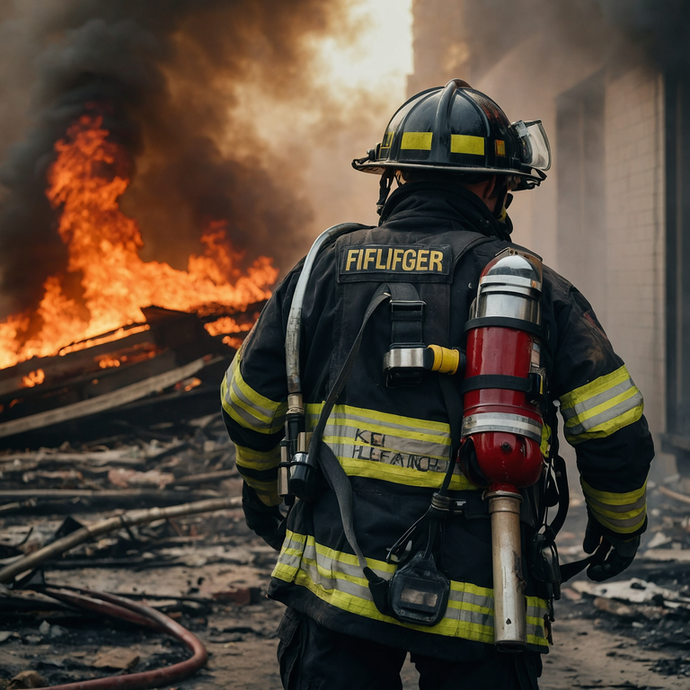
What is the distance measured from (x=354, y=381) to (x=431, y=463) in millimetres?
278

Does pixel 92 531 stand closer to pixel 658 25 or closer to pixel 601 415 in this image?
Result: pixel 601 415

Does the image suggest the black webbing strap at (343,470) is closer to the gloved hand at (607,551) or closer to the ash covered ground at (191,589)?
the gloved hand at (607,551)

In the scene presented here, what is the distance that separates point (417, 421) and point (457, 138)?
0.81 meters

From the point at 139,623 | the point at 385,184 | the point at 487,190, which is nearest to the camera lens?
the point at 487,190

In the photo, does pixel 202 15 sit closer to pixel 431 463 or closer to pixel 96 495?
pixel 96 495

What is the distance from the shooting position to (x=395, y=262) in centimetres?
185

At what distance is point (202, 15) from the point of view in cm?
1033

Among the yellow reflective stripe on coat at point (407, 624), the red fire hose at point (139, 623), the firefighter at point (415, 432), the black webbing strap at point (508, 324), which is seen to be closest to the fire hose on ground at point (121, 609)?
the red fire hose at point (139, 623)

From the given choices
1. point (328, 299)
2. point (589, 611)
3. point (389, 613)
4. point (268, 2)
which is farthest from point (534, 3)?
point (389, 613)

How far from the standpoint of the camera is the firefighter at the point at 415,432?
166 cm

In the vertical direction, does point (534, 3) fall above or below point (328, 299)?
above

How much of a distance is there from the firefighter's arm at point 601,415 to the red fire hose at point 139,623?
87.4 inches

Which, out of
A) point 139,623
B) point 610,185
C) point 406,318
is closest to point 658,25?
point 610,185

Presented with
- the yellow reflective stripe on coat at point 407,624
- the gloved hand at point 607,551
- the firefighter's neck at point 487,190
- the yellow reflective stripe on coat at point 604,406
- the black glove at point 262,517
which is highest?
the firefighter's neck at point 487,190
